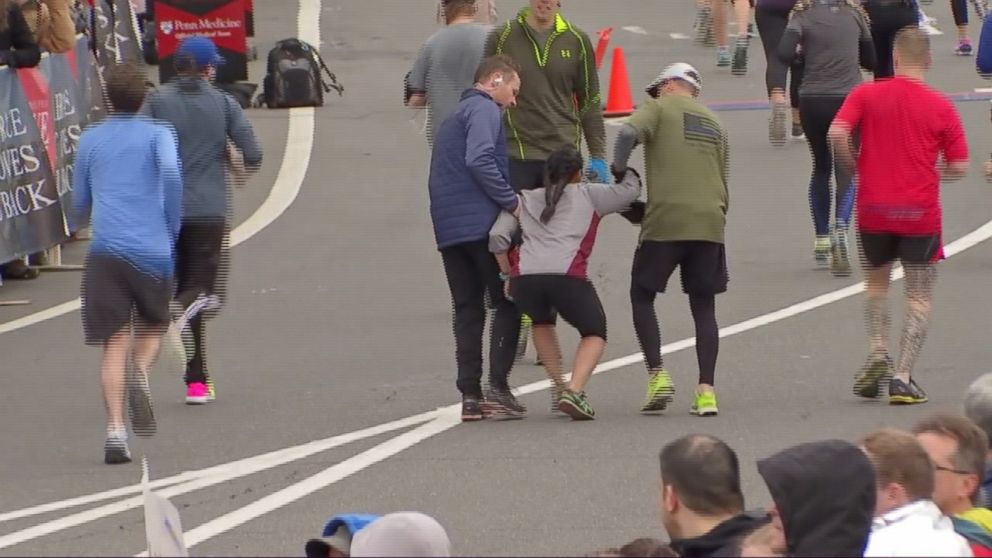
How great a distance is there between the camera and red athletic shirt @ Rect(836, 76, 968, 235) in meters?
10.6

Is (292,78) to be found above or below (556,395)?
below

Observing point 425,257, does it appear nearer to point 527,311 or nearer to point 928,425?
point 527,311

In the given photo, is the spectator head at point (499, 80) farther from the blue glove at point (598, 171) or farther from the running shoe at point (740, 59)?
the running shoe at point (740, 59)

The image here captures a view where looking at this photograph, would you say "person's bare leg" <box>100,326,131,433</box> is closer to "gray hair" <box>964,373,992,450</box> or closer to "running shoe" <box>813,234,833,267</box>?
"gray hair" <box>964,373,992,450</box>

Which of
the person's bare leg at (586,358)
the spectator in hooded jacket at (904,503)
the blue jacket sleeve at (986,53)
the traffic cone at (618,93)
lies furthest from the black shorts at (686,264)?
the traffic cone at (618,93)

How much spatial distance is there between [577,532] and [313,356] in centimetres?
435

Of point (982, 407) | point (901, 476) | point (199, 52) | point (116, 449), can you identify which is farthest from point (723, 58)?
point (901, 476)

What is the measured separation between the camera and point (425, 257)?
15469 millimetres

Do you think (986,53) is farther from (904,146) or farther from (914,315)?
(914,315)

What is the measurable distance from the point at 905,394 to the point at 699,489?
5.00 metres

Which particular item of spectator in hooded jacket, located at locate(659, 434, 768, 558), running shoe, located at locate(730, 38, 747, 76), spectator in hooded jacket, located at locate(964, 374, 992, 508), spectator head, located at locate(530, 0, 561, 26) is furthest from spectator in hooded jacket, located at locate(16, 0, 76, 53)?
spectator in hooded jacket, located at locate(659, 434, 768, 558)

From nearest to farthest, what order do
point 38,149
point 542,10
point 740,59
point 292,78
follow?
point 542,10
point 38,149
point 292,78
point 740,59

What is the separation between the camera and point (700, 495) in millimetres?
6000

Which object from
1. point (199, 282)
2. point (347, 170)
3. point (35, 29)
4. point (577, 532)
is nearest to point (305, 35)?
point (347, 170)
